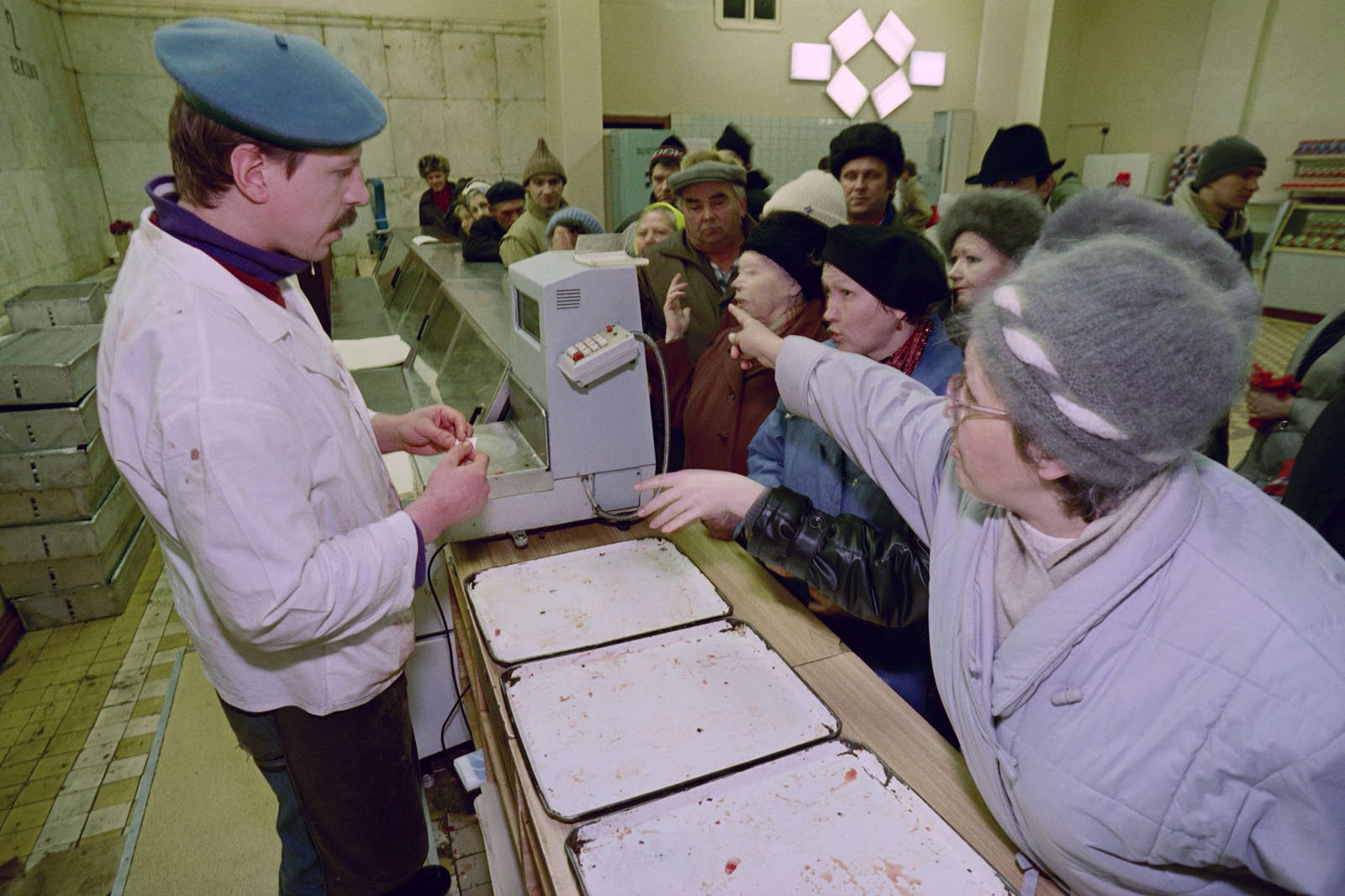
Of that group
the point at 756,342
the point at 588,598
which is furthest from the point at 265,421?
the point at 756,342

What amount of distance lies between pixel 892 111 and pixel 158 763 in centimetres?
1019

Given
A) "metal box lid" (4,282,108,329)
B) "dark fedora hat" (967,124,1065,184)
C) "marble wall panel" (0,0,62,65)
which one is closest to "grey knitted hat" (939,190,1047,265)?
"dark fedora hat" (967,124,1065,184)

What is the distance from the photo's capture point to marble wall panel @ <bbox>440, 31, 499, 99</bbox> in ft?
25.3

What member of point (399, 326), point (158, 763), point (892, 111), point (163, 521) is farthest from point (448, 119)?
point (163, 521)

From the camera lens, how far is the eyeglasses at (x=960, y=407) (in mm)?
899

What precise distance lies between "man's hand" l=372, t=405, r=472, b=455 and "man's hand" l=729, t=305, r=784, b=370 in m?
0.70

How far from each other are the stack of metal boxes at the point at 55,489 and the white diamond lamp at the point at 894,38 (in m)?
9.31

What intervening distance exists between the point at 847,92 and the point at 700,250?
7720 mm

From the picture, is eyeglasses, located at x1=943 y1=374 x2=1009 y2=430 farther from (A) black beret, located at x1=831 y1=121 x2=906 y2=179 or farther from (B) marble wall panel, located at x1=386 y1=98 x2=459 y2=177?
(B) marble wall panel, located at x1=386 y1=98 x2=459 y2=177

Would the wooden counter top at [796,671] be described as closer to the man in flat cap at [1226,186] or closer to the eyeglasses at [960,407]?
the eyeglasses at [960,407]

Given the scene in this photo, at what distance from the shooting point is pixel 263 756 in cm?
135

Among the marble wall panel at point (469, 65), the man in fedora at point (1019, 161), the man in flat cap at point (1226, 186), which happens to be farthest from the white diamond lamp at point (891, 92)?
the man in fedora at point (1019, 161)

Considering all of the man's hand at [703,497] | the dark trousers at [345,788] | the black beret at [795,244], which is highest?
the black beret at [795,244]

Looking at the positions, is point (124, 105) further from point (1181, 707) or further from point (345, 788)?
point (1181, 707)
